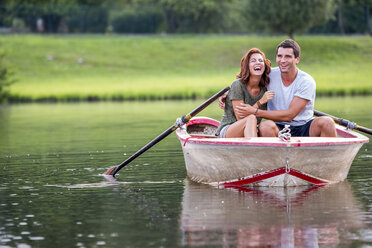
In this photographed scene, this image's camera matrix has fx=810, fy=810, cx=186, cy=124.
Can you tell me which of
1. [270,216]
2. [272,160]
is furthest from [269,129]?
[270,216]

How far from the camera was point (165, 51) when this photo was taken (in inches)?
2260

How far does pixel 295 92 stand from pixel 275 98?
13.0 inches

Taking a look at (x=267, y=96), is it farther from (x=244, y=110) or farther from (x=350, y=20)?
(x=350, y=20)

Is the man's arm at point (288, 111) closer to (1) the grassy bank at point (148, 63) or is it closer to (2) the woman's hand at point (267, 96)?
(2) the woman's hand at point (267, 96)

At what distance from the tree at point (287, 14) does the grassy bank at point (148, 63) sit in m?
1.38

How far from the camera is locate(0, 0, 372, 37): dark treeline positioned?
5578 centimetres

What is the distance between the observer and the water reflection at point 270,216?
307 inches

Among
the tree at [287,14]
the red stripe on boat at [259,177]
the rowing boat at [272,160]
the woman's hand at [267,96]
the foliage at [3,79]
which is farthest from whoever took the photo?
the tree at [287,14]

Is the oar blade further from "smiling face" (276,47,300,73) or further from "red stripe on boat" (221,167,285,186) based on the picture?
"smiling face" (276,47,300,73)

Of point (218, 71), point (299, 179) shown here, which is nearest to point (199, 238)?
point (299, 179)

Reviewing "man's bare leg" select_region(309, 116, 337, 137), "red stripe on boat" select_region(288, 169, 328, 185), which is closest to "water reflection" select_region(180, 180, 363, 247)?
"red stripe on boat" select_region(288, 169, 328, 185)

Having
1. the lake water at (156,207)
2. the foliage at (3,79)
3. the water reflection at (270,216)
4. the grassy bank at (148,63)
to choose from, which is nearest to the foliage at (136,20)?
the grassy bank at (148,63)

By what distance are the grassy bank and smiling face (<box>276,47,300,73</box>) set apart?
29844 mm

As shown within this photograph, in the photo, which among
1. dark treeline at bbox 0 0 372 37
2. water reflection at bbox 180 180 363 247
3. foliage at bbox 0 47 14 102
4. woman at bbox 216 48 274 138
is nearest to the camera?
water reflection at bbox 180 180 363 247
